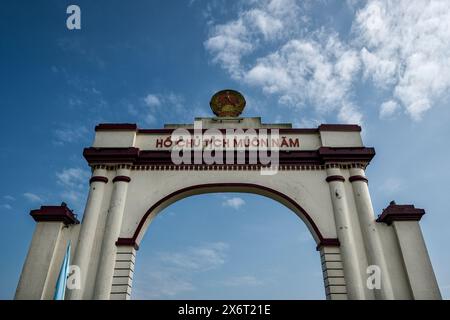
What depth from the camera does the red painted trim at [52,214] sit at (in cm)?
1161

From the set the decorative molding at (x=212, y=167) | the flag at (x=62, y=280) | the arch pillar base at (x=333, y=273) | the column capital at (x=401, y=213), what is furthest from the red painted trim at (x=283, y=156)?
the flag at (x=62, y=280)

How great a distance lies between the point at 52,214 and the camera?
11.6 meters

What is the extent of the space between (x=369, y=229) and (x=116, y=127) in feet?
33.4

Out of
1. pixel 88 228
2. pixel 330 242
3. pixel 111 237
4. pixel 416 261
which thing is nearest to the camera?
pixel 416 261

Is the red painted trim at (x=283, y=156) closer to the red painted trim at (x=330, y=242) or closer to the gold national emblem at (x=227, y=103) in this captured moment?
the gold national emblem at (x=227, y=103)

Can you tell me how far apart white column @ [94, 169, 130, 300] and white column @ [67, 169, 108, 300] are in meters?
0.42

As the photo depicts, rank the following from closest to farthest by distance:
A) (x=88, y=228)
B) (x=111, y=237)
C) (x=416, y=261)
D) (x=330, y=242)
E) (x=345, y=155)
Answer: (x=416, y=261) → (x=330, y=242) → (x=111, y=237) → (x=88, y=228) → (x=345, y=155)

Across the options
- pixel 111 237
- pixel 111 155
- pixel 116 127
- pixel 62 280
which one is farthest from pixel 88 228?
pixel 116 127

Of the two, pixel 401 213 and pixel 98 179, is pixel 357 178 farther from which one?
pixel 98 179

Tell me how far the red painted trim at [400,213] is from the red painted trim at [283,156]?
2.09 metres

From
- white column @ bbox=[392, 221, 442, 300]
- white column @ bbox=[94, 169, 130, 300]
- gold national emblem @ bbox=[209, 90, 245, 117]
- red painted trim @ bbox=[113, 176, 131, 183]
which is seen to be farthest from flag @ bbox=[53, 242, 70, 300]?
white column @ bbox=[392, 221, 442, 300]

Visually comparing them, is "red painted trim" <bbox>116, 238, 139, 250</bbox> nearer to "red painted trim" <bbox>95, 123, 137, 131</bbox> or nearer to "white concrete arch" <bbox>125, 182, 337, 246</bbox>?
"white concrete arch" <bbox>125, 182, 337, 246</bbox>
